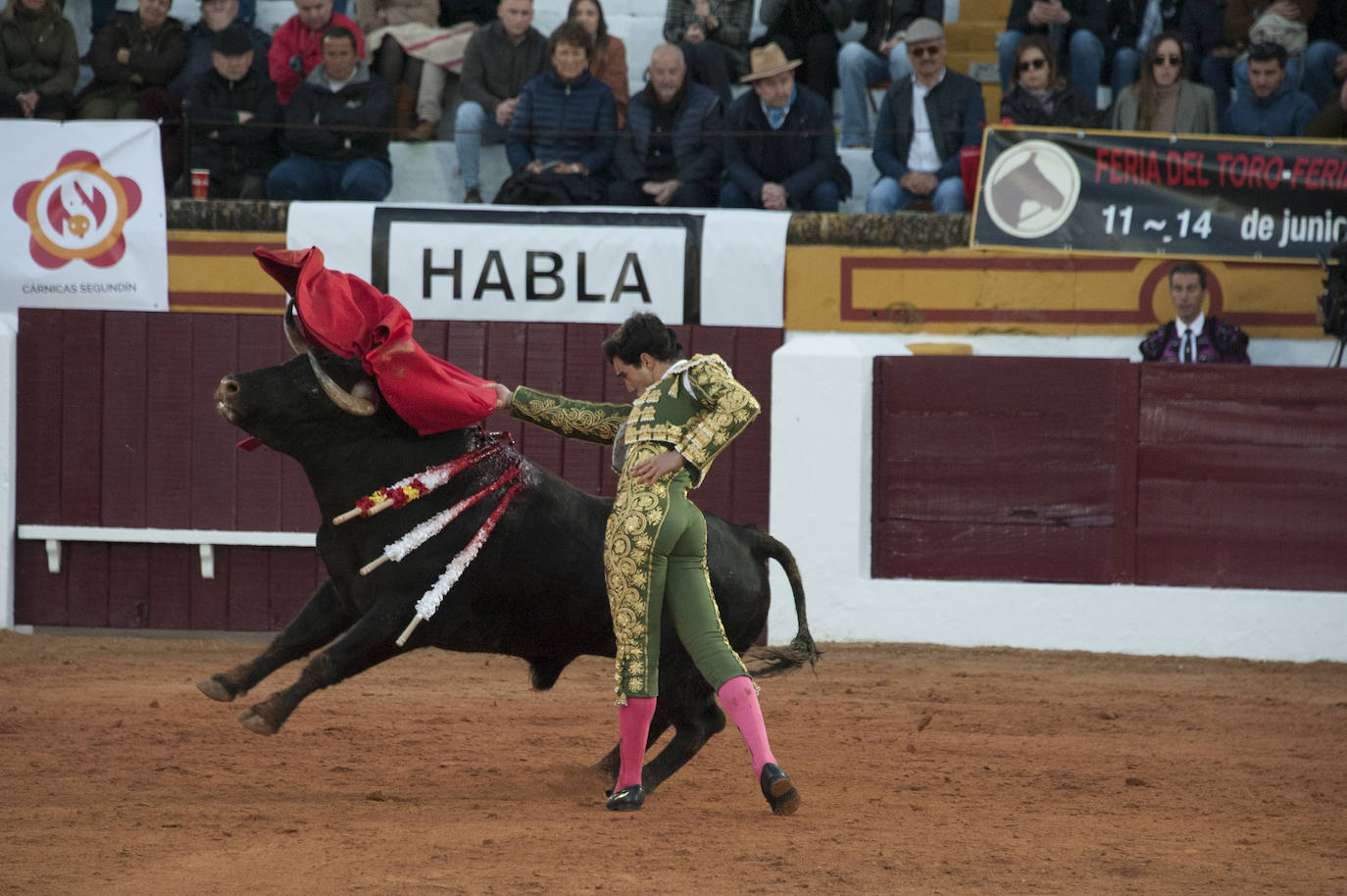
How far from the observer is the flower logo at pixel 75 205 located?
7859 millimetres

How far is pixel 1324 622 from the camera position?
7.41m

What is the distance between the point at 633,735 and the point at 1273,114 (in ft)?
18.2

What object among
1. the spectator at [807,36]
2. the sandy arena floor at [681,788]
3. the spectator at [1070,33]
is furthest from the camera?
the spectator at [807,36]

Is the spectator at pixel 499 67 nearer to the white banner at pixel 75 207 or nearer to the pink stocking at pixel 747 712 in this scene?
the white banner at pixel 75 207

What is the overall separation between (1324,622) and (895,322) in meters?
2.44

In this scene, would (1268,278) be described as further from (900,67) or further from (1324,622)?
(900,67)

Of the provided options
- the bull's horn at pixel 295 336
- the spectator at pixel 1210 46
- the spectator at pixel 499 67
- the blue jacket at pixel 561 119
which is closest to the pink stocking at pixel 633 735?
the bull's horn at pixel 295 336

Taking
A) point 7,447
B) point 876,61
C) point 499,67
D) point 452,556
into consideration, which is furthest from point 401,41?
point 452,556

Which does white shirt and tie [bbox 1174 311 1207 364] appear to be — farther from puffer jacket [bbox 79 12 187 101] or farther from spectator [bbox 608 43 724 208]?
puffer jacket [bbox 79 12 187 101]

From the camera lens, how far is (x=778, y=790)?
3939 mm

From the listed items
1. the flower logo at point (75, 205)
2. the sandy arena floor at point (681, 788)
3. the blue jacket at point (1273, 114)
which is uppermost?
the blue jacket at point (1273, 114)

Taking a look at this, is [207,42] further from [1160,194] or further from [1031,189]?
[1160,194]

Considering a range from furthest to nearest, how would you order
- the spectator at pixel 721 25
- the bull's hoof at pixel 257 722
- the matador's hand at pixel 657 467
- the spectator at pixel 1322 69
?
the spectator at pixel 721 25, the spectator at pixel 1322 69, the matador's hand at pixel 657 467, the bull's hoof at pixel 257 722

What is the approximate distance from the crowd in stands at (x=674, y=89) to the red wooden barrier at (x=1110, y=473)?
3.58 ft
